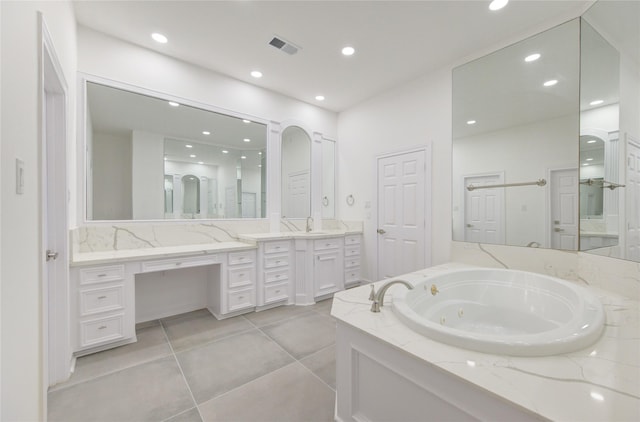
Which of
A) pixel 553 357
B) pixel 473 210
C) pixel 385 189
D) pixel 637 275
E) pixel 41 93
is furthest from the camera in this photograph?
pixel 385 189

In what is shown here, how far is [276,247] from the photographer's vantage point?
3.19 m

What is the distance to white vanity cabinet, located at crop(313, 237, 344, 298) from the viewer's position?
3.44m

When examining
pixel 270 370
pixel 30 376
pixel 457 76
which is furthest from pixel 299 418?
pixel 457 76

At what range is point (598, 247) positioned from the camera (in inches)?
80.8

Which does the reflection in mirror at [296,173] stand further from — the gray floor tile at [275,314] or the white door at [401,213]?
the gray floor tile at [275,314]

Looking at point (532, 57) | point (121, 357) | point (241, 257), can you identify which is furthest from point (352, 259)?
point (532, 57)

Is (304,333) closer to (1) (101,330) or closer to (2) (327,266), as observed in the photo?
(2) (327,266)

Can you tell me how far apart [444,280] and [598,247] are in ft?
3.91

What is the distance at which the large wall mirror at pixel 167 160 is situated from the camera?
2.57 metres

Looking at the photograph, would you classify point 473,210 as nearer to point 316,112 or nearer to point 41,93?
point 316,112

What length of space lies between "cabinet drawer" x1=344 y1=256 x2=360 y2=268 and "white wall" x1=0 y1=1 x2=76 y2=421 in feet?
10.3

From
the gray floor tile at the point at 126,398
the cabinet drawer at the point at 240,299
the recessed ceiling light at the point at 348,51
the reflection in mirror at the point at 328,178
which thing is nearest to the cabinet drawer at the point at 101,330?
the gray floor tile at the point at 126,398

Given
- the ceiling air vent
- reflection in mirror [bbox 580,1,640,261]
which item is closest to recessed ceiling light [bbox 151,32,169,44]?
the ceiling air vent

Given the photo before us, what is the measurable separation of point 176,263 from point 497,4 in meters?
3.68
